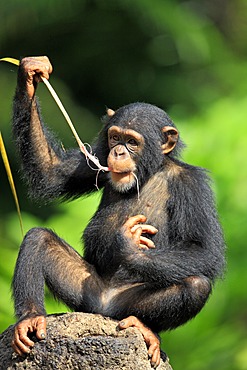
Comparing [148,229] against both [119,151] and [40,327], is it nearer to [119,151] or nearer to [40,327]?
[119,151]

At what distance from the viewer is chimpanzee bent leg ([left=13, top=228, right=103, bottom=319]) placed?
22.5ft

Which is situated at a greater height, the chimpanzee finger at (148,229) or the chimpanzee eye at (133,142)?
the chimpanzee eye at (133,142)

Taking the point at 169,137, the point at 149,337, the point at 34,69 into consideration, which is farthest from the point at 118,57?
the point at 149,337

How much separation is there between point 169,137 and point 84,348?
2035 mm

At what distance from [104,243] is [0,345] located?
1.16m

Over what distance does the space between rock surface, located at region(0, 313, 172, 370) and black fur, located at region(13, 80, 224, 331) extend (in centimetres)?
42

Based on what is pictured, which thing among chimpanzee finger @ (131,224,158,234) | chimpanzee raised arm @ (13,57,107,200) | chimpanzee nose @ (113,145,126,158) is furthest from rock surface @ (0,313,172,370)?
chimpanzee raised arm @ (13,57,107,200)

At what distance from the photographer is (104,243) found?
7.46m

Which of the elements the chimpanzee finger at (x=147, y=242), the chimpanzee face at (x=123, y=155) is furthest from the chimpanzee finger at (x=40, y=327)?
the chimpanzee face at (x=123, y=155)

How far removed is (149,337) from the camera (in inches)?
258

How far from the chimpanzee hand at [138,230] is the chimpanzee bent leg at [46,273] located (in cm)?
46

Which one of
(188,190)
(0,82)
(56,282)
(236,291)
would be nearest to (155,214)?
(188,190)

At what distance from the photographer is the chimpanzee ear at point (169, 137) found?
764cm

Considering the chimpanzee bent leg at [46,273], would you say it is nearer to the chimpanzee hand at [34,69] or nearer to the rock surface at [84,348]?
the rock surface at [84,348]
